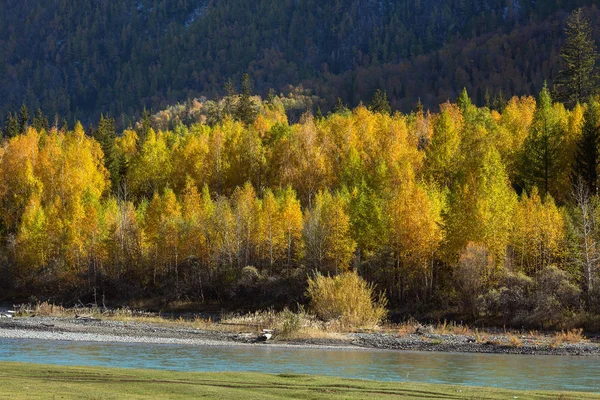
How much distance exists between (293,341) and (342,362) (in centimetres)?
1029

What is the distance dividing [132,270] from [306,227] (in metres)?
22.9

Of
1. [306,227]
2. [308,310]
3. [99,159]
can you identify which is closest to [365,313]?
[308,310]

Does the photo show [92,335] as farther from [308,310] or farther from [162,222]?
[162,222]

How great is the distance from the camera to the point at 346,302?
5803cm

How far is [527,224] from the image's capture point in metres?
64.4

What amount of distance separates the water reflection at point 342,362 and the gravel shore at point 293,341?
7.15 ft

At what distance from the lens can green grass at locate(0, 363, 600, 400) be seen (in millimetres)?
21953

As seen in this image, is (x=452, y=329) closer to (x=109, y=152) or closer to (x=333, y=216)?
(x=333, y=216)

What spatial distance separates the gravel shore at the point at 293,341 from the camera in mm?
47188

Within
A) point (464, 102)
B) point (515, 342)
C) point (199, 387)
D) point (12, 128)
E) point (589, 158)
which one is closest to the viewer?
point (199, 387)

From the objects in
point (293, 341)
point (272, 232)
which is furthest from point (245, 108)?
point (293, 341)

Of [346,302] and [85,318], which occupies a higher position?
[346,302]

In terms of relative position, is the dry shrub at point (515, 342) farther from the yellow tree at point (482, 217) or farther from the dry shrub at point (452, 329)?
the yellow tree at point (482, 217)

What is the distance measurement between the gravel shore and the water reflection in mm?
2179
